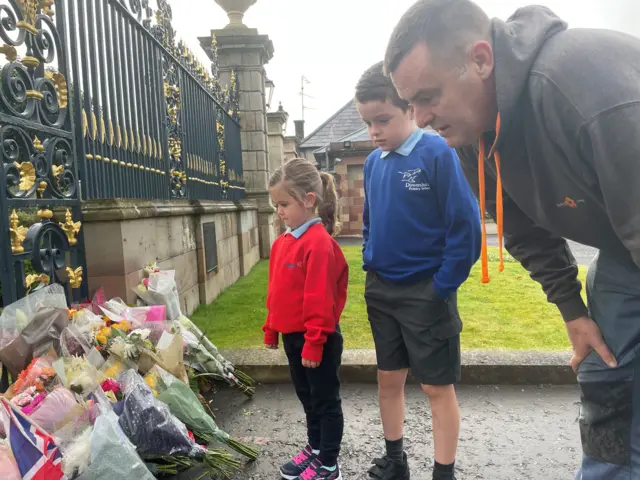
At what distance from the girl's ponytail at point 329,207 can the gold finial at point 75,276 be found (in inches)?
55.5

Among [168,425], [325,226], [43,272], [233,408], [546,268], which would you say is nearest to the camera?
[546,268]

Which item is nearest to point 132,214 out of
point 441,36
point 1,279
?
point 1,279

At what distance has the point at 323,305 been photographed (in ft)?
6.94

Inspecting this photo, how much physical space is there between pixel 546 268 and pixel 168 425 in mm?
1626

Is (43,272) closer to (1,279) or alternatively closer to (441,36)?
(1,279)

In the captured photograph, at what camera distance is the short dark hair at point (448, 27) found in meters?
1.24

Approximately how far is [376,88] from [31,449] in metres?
1.85

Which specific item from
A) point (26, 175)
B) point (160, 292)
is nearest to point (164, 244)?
point (160, 292)

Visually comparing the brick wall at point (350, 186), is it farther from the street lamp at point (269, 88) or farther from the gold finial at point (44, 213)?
the gold finial at point (44, 213)

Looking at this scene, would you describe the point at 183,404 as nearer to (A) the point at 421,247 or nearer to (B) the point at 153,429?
(B) the point at 153,429

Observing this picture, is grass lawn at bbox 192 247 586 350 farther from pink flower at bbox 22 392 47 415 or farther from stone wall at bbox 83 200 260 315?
pink flower at bbox 22 392 47 415

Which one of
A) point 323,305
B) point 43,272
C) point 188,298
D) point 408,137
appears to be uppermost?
point 408,137

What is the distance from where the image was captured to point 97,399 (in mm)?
1855

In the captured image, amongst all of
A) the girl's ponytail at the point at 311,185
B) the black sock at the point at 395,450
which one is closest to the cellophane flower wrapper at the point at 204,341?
the girl's ponytail at the point at 311,185
